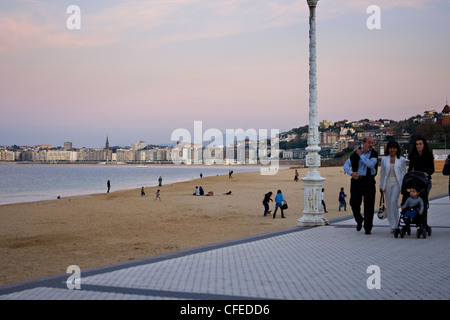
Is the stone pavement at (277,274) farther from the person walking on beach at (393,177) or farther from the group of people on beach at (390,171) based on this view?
the group of people on beach at (390,171)

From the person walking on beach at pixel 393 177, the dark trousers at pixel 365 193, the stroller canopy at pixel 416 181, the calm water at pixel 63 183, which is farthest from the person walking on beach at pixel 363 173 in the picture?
the calm water at pixel 63 183

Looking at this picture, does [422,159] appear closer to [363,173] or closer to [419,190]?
[419,190]

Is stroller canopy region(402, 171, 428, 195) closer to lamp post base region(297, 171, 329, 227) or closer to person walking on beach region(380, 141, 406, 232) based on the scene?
person walking on beach region(380, 141, 406, 232)

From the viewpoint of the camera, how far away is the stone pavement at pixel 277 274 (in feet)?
17.2

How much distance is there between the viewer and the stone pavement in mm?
5250

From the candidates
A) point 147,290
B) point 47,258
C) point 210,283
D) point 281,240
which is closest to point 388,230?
point 281,240

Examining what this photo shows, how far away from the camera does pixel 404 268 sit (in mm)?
6508

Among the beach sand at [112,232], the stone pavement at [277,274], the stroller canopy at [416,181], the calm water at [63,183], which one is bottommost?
the calm water at [63,183]

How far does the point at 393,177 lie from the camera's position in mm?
9547

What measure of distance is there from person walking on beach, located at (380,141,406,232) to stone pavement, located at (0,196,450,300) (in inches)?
23.2

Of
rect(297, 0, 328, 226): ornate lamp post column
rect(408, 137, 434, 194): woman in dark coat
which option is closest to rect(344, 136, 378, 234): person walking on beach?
rect(408, 137, 434, 194): woman in dark coat

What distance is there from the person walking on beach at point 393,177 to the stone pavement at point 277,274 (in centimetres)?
59
